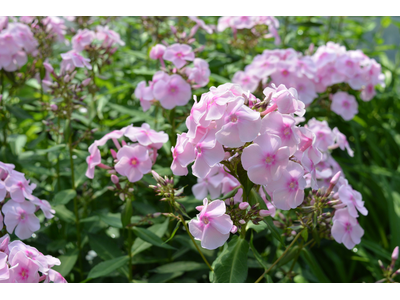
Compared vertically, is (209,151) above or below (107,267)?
above

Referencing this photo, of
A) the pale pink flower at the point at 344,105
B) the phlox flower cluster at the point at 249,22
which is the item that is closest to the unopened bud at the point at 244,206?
the pale pink flower at the point at 344,105

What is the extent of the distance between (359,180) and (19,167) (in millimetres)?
2328

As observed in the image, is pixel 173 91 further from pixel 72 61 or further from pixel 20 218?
pixel 20 218

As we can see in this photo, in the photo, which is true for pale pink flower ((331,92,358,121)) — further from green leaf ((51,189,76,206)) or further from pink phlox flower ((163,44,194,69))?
green leaf ((51,189,76,206))

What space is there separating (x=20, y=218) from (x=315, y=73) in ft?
5.79

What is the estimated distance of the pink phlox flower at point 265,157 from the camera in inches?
39.1

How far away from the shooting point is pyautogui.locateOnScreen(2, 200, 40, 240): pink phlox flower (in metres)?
1.33

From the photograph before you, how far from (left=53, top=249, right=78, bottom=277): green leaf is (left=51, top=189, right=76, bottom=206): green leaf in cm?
26

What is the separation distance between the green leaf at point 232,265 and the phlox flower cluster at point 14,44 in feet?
5.09

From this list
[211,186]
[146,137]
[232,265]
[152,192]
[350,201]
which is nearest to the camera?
[232,265]

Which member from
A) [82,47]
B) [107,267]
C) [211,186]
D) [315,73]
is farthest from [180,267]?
[315,73]

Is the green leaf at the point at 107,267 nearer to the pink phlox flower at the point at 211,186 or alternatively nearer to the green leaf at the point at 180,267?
the green leaf at the point at 180,267

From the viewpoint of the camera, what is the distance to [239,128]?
975mm

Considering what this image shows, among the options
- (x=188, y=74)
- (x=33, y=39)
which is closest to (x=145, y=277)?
(x=188, y=74)
